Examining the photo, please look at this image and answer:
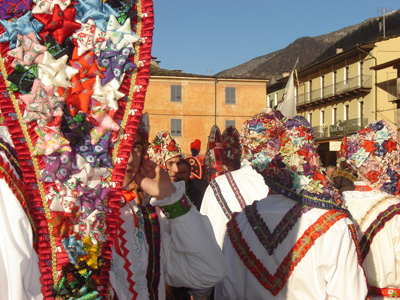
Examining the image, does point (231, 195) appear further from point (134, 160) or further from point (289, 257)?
point (134, 160)

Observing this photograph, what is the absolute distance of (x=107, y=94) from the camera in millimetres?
1679

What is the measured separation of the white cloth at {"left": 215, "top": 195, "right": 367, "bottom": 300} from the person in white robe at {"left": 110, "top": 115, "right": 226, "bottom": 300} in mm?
1052

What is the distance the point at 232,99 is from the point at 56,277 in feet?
104

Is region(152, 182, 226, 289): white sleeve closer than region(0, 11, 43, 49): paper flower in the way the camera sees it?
No

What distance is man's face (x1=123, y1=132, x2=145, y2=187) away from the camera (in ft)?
6.61

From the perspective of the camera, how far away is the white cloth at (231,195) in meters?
4.54

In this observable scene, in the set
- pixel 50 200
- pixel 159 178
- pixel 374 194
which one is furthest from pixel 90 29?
pixel 374 194

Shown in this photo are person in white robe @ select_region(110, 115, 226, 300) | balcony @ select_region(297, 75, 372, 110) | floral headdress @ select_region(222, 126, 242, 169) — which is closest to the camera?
person in white robe @ select_region(110, 115, 226, 300)

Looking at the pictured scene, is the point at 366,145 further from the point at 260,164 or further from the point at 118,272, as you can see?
the point at 118,272

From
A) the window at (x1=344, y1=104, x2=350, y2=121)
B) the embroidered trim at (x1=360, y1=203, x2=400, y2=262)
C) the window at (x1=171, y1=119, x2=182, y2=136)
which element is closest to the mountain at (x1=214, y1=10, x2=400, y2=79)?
the window at (x1=344, y1=104, x2=350, y2=121)

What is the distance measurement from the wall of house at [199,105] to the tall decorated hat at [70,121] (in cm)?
3023

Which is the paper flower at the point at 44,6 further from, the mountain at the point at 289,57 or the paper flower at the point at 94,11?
the mountain at the point at 289,57

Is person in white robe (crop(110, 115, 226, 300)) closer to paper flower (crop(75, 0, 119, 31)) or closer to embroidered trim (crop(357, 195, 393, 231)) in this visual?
paper flower (crop(75, 0, 119, 31))

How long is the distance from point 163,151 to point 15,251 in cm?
510
